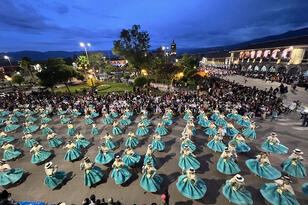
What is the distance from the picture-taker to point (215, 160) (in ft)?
30.9

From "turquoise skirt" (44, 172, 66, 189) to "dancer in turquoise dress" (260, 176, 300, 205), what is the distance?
1078 cm

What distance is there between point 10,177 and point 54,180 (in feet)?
9.49

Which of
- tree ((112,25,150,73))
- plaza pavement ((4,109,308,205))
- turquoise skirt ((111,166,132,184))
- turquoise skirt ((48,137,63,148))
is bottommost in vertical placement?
plaza pavement ((4,109,308,205))

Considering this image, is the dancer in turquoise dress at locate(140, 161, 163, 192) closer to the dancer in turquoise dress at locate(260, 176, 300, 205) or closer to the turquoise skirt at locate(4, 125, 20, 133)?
the dancer in turquoise dress at locate(260, 176, 300, 205)

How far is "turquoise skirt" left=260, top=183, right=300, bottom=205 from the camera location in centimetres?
560

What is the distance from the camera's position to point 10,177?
7816 mm

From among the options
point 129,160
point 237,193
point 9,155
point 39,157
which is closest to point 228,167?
point 237,193

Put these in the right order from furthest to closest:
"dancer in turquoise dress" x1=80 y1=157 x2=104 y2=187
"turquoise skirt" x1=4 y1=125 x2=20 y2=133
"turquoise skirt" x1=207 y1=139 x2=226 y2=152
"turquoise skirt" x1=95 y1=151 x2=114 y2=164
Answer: "turquoise skirt" x1=4 y1=125 x2=20 y2=133 < "turquoise skirt" x1=207 y1=139 x2=226 y2=152 < "turquoise skirt" x1=95 y1=151 x2=114 y2=164 < "dancer in turquoise dress" x1=80 y1=157 x2=104 y2=187

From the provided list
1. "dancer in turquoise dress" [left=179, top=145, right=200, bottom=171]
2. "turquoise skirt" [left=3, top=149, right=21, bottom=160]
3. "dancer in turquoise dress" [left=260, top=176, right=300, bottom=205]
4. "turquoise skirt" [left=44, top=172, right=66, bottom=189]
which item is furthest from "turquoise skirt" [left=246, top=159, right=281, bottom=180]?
"turquoise skirt" [left=3, top=149, right=21, bottom=160]

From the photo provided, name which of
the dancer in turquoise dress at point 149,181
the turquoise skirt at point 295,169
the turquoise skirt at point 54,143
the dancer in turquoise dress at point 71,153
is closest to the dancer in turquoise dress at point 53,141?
the turquoise skirt at point 54,143

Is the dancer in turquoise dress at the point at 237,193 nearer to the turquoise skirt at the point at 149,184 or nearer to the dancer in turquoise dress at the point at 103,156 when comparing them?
the turquoise skirt at the point at 149,184

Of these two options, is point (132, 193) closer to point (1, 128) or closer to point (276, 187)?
point (276, 187)

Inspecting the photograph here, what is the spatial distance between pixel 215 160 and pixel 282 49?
47.1 m

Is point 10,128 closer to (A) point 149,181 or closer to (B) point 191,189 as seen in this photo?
(A) point 149,181
